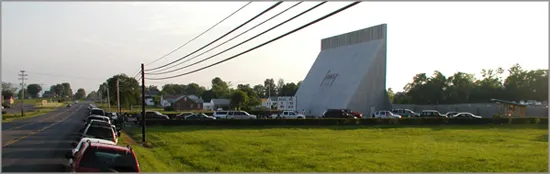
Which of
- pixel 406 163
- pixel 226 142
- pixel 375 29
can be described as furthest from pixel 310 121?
pixel 375 29

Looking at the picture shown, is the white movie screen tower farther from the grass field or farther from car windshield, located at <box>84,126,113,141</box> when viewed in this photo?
car windshield, located at <box>84,126,113,141</box>

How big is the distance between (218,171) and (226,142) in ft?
31.8

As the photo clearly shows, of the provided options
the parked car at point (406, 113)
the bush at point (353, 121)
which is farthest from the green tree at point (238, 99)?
the bush at point (353, 121)

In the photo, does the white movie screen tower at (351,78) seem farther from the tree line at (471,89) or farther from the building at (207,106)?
the building at (207,106)

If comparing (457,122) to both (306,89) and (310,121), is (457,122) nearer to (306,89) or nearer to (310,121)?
(310,121)

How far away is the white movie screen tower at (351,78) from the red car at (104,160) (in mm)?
60628

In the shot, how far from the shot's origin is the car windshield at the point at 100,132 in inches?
757

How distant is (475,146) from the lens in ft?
83.8

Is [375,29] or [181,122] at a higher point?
[375,29]

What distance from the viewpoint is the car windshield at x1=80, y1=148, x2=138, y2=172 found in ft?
34.4

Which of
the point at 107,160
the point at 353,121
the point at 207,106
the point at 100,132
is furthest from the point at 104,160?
the point at 207,106

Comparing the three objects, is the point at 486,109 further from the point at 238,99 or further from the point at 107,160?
the point at 107,160

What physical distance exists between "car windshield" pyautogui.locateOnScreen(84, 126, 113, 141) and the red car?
8783 millimetres

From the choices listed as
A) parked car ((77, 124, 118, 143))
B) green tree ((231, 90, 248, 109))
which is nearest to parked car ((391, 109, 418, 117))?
green tree ((231, 90, 248, 109))
